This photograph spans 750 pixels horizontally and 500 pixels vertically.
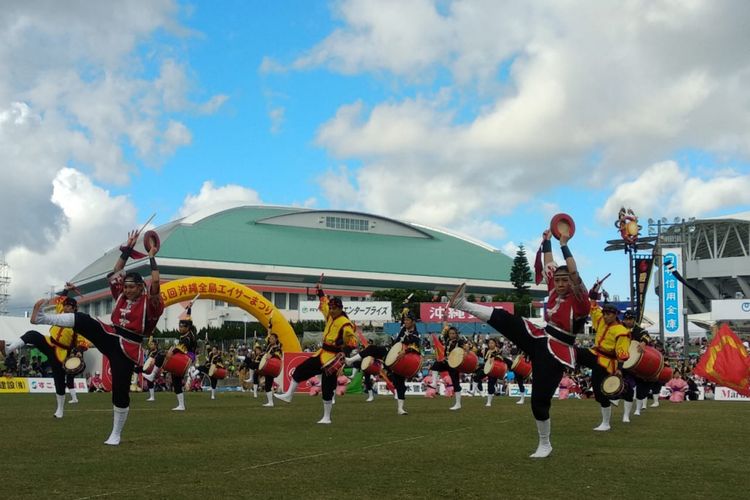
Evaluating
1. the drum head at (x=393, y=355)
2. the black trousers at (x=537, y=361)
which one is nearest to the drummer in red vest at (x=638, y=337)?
the drum head at (x=393, y=355)

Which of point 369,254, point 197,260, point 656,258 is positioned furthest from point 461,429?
point 369,254

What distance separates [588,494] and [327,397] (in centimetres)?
950

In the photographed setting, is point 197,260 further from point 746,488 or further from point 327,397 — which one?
point 746,488

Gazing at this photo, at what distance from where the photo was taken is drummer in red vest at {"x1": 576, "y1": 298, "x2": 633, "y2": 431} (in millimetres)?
15820

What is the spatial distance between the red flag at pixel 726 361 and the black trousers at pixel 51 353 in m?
20.4

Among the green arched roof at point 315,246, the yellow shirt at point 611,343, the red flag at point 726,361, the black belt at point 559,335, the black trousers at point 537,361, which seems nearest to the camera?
Result: the black trousers at point 537,361

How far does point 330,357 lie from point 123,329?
5440 mm

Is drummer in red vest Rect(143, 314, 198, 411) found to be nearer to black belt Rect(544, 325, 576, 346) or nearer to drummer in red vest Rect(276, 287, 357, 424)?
drummer in red vest Rect(276, 287, 357, 424)

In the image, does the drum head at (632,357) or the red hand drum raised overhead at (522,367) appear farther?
the red hand drum raised overhead at (522,367)

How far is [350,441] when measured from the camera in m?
13.1

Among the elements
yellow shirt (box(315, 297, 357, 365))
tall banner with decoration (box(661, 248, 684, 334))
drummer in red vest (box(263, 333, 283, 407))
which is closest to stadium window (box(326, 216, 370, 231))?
tall banner with decoration (box(661, 248, 684, 334))

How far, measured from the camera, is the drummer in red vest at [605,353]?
15.8m

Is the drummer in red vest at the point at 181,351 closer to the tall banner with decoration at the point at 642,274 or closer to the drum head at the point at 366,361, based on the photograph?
the drum head at the point at 366,361

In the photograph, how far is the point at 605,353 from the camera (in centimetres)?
1680
